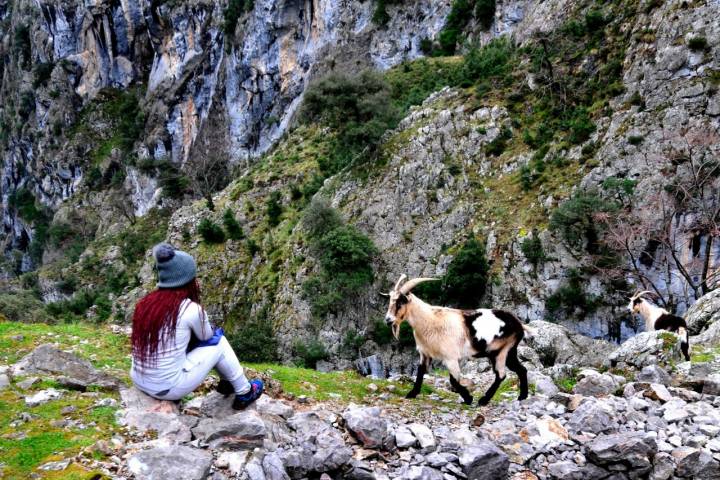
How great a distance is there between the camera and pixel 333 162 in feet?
146

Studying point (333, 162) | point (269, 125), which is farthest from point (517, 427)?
point (269, 125)

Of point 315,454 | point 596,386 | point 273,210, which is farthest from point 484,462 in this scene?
point 273,210

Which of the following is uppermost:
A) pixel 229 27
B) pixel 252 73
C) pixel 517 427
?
pixel 229 27

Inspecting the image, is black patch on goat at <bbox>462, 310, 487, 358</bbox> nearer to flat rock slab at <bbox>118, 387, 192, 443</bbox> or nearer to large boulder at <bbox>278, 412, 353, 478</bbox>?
large boulder at <bbox>278, 412, 353, 478</bbox>

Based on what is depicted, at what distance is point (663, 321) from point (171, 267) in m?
12.7

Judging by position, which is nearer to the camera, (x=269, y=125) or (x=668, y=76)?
(x=668, y=76)

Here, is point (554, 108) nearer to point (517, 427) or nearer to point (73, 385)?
point (517, 427)

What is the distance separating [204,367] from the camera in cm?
534

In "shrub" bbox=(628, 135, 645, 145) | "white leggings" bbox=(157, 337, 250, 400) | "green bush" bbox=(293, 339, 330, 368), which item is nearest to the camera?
"white leggings" bbox=(157, 337, 250, 400)

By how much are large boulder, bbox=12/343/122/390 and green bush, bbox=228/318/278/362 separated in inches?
919

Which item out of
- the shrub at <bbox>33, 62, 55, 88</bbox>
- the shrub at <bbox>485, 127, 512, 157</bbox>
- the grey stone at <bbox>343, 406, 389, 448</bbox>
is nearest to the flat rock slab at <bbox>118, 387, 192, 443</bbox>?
the grey stone at <bbox>343, 406, 389, 448</bbox>

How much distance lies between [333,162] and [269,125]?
29.6 meters

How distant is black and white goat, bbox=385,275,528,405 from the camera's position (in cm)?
857

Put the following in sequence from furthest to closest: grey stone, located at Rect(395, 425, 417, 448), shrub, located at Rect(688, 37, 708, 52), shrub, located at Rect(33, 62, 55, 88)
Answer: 1. shrub, located at Rect(33, 62, 55, 88)
2. shrub, located at Rect(688, 37, 708, 52)
3. grey stone, located at Rect(395, 425, 417, 448)
